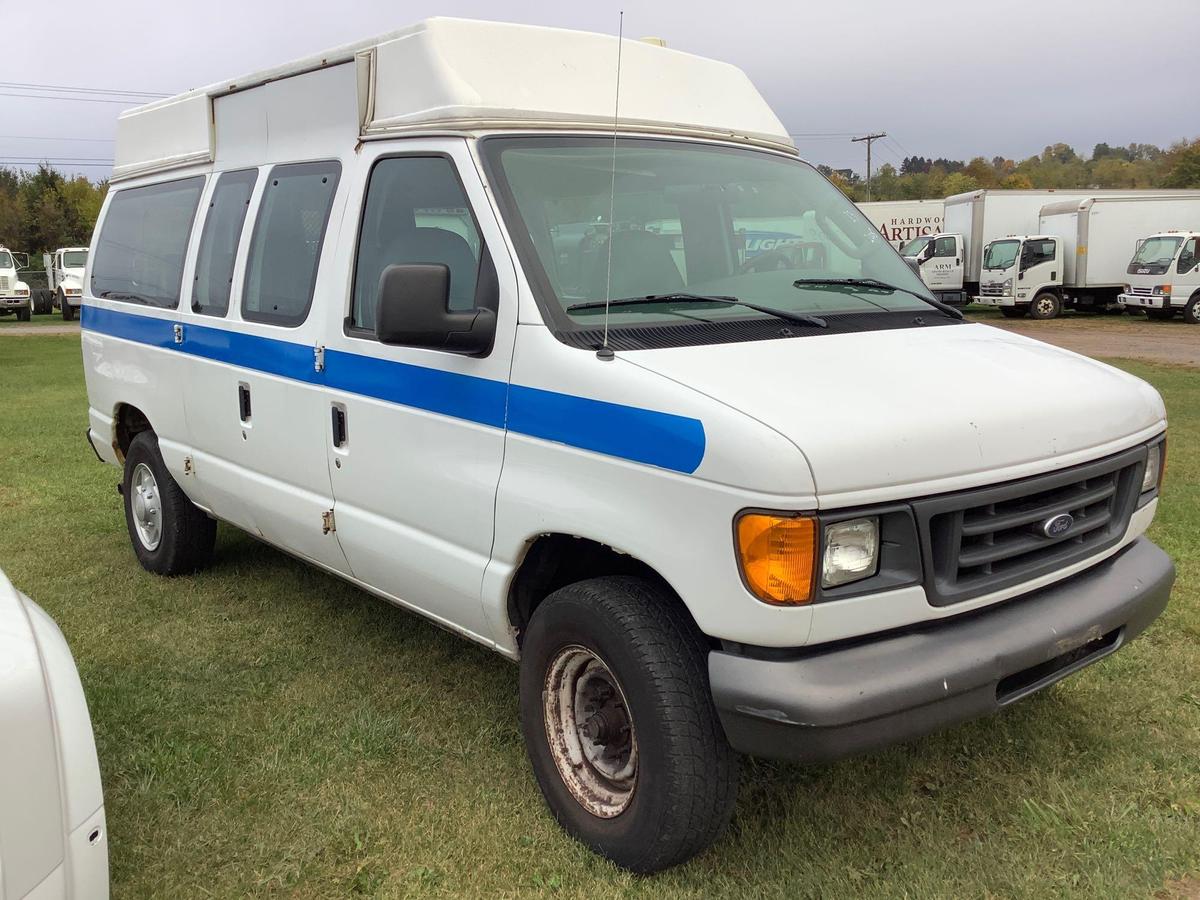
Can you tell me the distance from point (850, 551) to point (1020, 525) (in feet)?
1.96

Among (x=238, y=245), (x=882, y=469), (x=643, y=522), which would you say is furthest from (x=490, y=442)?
(x=238, y=245)

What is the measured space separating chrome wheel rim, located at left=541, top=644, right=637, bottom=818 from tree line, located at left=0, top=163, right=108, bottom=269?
6045cm

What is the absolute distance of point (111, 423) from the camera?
602 cm

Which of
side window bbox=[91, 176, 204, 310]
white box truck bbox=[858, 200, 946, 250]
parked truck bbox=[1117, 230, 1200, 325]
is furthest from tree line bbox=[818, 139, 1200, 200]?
side window bbox=[91, 176, 204, 310]

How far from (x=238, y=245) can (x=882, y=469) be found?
328 cm

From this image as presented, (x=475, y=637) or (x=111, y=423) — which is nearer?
(x=475, y=637)

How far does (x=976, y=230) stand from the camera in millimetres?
29703

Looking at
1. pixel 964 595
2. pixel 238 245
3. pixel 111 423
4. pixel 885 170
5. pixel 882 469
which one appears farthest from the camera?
pixel 885 170

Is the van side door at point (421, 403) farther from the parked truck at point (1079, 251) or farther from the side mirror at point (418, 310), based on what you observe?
the parked truck at point (1079, 251)

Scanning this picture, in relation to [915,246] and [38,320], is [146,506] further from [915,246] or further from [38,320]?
[38,320]

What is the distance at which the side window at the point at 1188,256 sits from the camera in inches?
971

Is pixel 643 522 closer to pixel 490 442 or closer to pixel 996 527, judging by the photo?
pixel 490 442

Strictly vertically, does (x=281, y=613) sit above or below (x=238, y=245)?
below

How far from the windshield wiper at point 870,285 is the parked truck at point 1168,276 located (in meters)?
24.5
